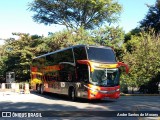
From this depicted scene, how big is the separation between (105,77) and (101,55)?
1.50 meters

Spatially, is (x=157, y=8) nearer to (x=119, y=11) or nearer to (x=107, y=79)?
(x=119, y=11)

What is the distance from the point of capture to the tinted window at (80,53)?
21609mm

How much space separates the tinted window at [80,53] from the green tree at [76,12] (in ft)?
112

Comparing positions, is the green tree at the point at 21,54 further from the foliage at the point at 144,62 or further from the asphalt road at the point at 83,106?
the asphalt road at the point at 83,106

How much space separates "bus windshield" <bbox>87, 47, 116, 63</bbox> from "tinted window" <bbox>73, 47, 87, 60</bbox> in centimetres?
38

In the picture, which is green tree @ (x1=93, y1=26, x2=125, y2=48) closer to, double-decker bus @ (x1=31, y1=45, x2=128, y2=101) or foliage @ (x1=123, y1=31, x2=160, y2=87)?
foliage @ (x1=123, y1=31, x2=160, y2=87)

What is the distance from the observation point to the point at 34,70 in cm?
3434

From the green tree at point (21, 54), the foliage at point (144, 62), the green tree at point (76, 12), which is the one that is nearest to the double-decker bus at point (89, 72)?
the foliage at point (144, 62)

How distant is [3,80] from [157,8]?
1113 inches

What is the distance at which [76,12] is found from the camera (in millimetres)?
58344

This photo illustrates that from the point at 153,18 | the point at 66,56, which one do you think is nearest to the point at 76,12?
the point at 153,18

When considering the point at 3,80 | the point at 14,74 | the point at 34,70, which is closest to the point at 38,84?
the point at 34,70

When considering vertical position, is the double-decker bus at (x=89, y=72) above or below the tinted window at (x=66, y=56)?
below

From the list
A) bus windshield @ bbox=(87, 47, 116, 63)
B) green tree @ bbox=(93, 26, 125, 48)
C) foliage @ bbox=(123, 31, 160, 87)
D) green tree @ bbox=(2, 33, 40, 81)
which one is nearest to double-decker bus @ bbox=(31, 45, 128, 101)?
bus windshield @ bbox=(87, 47, 116, 63)
